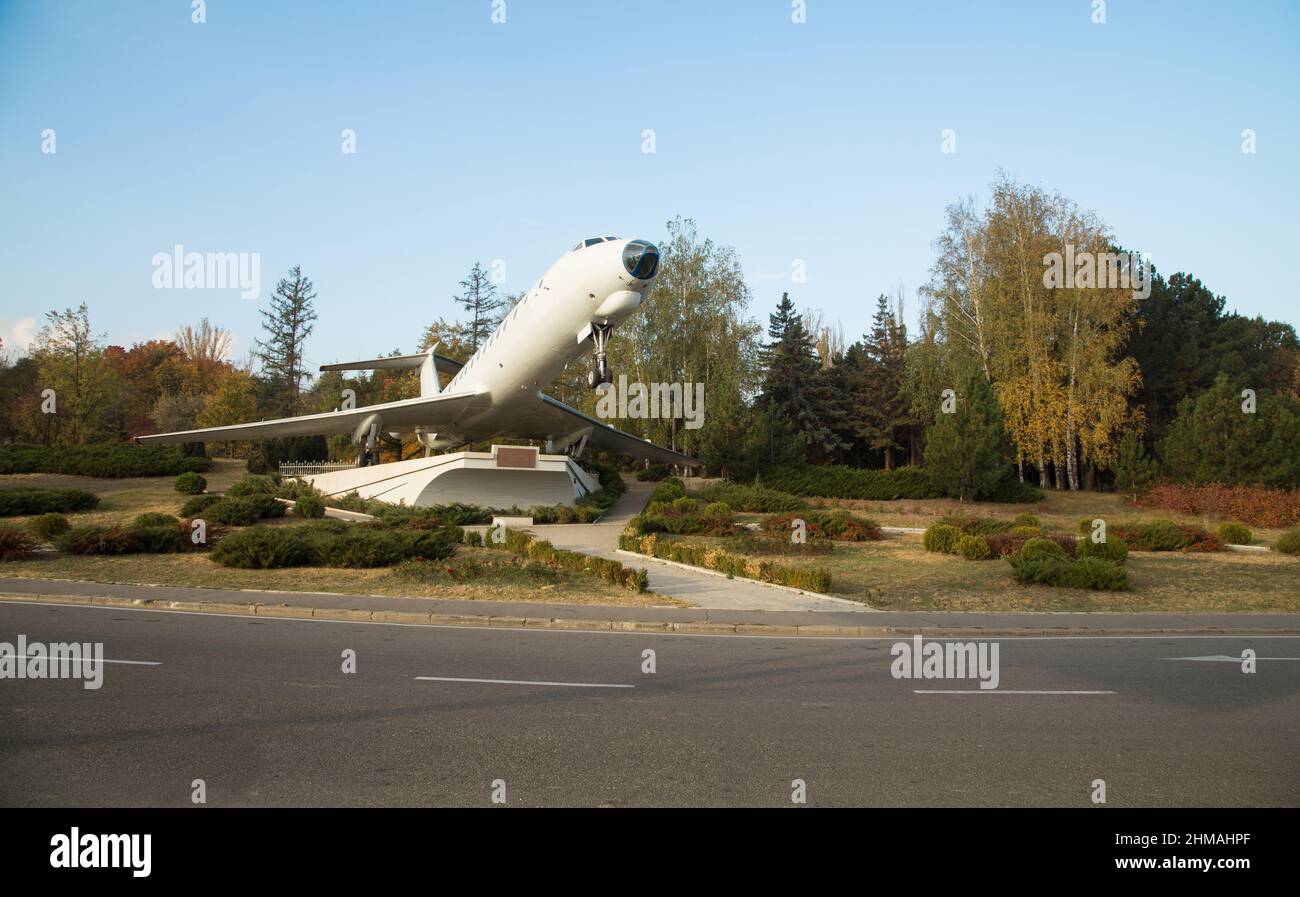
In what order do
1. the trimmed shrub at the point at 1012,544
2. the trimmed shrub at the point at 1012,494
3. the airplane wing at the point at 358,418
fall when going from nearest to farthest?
1. the trimmed shrub at the point at 1012,544
2. the airplane wing at the point at 358,418
3. the trimmed shrub at the point at 1012,494

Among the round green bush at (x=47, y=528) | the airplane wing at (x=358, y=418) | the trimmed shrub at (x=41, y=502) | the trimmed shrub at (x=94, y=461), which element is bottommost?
the round green bush at (x=47, y=528)

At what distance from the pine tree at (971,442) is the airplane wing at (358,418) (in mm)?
19692

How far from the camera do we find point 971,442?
116ft

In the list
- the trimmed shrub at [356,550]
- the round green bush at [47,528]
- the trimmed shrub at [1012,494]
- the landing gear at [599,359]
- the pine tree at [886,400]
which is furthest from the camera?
the pine tree at [886,400]

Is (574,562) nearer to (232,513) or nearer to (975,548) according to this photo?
(975,548)

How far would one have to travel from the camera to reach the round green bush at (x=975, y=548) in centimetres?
1966

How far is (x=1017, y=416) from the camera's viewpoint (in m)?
41.3

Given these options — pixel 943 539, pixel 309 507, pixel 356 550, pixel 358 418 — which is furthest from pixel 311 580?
pixel 358 418

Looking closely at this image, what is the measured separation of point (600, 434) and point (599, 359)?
Result: 460 inches

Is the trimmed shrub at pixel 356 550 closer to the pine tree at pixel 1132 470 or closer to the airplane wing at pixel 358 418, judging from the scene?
the airplane wing at pixel 358 418

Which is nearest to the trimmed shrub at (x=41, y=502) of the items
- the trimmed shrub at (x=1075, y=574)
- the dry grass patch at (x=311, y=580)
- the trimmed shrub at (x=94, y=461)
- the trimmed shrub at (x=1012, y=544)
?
the dry grass patch at (x=311, y=580)

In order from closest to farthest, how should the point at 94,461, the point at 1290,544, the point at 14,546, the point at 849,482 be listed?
the point at 14,546 → the point at 1290,544 → the point at 94,461 → the point at 849,482
